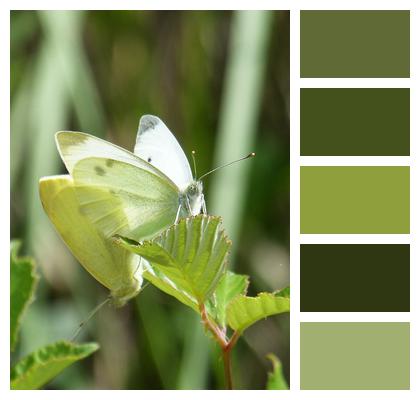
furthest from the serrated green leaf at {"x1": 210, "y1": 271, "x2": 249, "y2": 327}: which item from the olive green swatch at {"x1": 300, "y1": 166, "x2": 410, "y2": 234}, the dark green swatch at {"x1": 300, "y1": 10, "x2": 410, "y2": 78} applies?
the dark green swatch at {"x1": 300, "y1": 10, "x2": 410, "y2": 78}

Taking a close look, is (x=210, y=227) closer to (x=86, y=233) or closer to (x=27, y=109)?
(x=86, y=233)

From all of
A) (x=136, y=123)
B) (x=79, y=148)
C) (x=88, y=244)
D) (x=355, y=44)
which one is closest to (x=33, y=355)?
(x=88, y=244)

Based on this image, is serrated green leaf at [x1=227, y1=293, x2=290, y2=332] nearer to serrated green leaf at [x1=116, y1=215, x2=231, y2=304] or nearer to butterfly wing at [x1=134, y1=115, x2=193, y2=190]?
serrated green leaf at [x1=116, y1=215, x2=231, y2=304]

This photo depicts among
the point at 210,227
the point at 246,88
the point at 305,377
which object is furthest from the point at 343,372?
the point at 246,88

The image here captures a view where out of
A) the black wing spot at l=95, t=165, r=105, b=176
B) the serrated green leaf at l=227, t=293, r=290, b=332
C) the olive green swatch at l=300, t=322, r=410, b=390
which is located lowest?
the olive green swatch at l=300, t=322, r=410, b=390

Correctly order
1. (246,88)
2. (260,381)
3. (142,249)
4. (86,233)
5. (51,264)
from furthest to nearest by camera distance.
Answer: (51,264) < (260,381) < (246,88) < (86,233) < (142,249)
